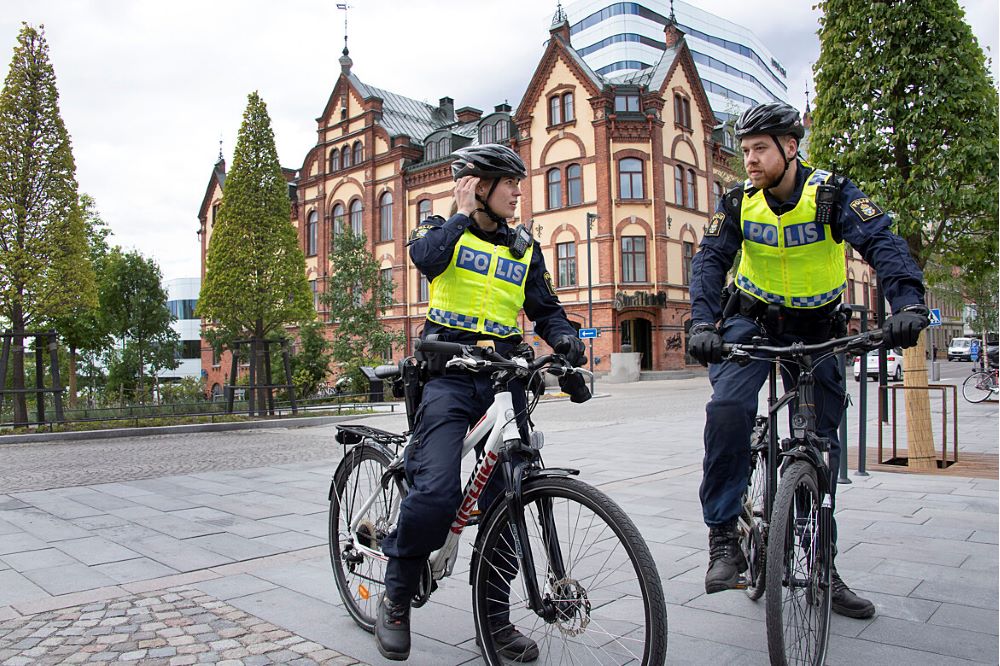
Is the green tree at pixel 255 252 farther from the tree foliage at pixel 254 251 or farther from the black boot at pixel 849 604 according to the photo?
the black boot at pixel 849 604

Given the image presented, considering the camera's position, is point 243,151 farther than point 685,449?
Yes

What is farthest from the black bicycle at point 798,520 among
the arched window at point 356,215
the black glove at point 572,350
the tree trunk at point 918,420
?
the arched window at point 356,215

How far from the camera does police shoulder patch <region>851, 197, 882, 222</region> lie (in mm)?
3076

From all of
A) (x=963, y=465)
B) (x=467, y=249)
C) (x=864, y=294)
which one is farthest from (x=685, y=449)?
(x=864, y=294)

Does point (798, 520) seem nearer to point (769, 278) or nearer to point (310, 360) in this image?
point (769, 278)

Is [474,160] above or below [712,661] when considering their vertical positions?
above

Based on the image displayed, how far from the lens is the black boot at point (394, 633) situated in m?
2.98

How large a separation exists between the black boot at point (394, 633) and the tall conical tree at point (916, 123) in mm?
6556

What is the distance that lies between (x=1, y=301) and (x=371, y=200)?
31.2 metres

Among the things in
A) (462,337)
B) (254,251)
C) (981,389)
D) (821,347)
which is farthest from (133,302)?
(821,347)

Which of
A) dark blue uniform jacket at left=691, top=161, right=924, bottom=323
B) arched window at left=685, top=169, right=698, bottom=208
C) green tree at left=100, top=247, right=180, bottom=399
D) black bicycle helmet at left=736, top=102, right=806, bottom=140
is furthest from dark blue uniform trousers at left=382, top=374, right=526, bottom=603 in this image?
arched window at left=685, top=169, right=698, bottom=208

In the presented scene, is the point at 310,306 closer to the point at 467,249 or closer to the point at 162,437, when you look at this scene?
the point at 162,437

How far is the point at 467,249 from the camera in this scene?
318cm

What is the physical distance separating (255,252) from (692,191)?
87.2 ft
